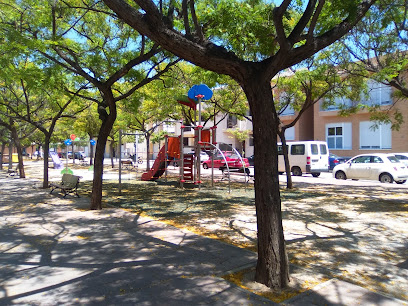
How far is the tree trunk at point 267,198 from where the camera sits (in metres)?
4.14

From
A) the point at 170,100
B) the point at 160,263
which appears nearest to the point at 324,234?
the point at 160,263

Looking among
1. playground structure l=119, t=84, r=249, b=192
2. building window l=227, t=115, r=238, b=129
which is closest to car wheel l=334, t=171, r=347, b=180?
playground structure l=119, t=84, r=249, b=192

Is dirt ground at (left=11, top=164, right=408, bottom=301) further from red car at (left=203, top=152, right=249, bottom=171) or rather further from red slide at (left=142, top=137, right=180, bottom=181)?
red car at (left=203, top=152, right=249, bottom=171)

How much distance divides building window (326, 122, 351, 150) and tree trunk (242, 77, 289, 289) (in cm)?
3104

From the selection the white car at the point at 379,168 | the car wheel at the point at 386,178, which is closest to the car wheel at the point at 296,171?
the white car at the point at 379,168

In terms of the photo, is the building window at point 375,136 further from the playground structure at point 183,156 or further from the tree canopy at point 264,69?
the tree canopy at point 264,69

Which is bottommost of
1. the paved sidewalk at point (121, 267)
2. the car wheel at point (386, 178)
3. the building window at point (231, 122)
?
the paved sidewalk at point (121, 267)

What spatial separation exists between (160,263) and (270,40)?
5.27 m

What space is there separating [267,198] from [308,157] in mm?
18085

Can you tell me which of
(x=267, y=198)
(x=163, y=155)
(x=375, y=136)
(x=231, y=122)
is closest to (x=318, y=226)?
(x=267, y=198)

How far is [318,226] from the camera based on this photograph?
743 cm

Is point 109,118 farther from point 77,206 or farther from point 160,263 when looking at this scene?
point 160,263

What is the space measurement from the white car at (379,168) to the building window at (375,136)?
13498 mm

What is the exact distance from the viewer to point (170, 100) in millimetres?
19141
